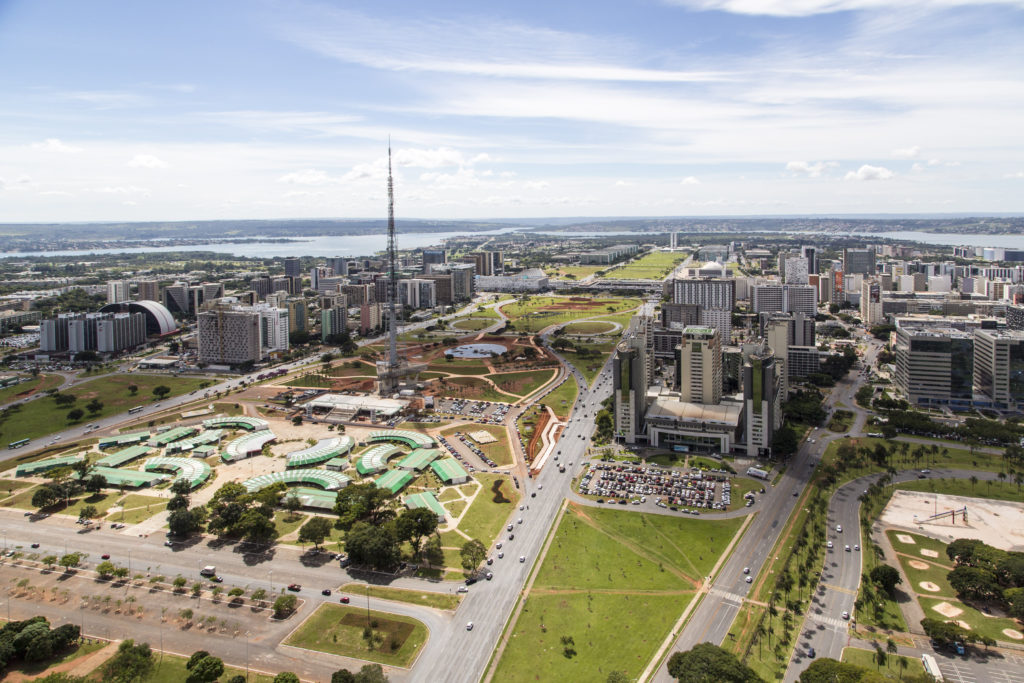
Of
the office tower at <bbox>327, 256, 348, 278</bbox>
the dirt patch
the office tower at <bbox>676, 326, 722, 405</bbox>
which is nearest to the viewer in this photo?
the dirt patch

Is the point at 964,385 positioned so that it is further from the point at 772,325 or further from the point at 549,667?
the point at 549,667

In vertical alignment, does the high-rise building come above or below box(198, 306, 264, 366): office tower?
above

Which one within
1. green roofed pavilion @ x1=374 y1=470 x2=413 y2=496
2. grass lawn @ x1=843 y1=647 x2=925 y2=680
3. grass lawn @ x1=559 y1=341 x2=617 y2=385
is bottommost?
grass lawn @ x1=843 y1=647 x2=925 y2=680

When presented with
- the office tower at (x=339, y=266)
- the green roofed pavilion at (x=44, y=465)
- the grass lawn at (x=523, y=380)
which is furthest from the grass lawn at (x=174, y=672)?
the office tower at (x=339, y=266)

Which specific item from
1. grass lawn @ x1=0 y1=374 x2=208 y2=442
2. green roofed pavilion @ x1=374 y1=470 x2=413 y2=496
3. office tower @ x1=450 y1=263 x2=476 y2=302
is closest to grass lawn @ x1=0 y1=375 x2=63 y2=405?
grass lawn @ x1=0 y1=374 x2=208 y2=442

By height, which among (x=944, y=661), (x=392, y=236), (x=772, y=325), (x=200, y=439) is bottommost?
(x=944, y=661)

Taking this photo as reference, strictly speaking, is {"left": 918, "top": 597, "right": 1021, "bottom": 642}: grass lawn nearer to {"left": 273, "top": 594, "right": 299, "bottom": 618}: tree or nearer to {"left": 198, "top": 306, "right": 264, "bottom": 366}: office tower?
{"left": 273, "top": 594, "right": 299, "bottom": 618}: tree

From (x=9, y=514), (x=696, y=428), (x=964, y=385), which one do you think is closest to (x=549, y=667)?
(x=696, y=428)
